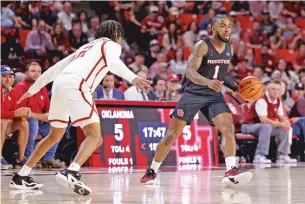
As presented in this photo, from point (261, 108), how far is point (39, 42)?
16.5ft

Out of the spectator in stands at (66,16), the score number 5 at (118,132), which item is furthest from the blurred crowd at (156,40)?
the score number 5 at (118,132)

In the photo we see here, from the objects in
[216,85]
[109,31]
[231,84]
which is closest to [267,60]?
[231,84]

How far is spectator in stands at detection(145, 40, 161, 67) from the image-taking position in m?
18.0

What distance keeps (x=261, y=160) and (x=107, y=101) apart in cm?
328

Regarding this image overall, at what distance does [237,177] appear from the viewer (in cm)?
809

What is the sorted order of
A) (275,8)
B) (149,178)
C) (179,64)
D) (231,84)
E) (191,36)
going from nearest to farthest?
(149,178) → (231,84) → (179,64) → (191,36) → (275,8)

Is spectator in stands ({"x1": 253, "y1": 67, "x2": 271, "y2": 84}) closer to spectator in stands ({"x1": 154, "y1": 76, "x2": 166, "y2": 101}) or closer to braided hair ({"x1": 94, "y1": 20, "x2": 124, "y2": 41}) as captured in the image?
spectator in stands ({"x1": 154, "y1": 76, "x2": 166, "y2": 101})

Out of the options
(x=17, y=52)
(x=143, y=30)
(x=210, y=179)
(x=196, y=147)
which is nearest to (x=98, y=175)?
(x=210, y=179)

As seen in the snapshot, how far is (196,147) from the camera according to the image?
1326cm

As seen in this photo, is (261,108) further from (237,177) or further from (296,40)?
(296,40)

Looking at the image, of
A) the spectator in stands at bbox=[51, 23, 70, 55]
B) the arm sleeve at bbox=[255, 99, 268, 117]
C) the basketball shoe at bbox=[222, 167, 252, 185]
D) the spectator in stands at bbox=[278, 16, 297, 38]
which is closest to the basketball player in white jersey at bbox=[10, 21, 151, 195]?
the basketball shoe at bbox=[222, 167, 252, 185]

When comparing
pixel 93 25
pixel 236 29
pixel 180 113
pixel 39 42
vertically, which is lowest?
pixel 180 113

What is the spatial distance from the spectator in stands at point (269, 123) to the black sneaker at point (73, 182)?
7582mm

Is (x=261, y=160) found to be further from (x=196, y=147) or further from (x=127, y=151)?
(x=127, y=151)
